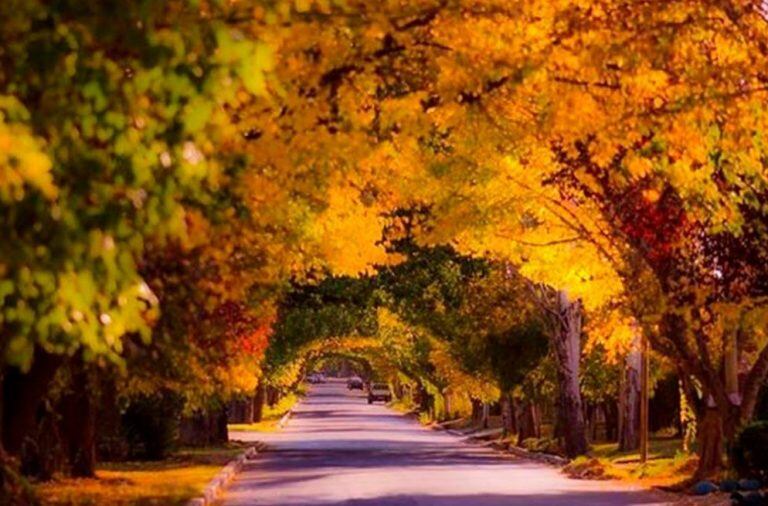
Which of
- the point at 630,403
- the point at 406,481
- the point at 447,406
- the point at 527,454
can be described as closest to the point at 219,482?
the point at 406,481

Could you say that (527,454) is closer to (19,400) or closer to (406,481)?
(406,481)

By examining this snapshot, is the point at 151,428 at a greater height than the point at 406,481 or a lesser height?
greater

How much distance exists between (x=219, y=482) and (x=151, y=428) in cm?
955

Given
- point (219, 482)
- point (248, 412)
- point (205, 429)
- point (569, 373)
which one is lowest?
point (219, 482)

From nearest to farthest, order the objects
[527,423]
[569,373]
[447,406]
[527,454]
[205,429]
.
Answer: [569,373], [527,454], [205,429], [527,423], [447,406]

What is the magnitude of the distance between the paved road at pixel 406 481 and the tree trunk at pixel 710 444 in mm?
1459

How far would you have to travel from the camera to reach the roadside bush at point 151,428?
128 feet

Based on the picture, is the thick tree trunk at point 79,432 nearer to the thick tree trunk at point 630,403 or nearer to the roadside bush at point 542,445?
the thick tree trunk at point 630,403

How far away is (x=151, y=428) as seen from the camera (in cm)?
3928

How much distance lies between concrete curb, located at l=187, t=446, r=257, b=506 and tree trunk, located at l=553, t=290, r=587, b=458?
328 inches

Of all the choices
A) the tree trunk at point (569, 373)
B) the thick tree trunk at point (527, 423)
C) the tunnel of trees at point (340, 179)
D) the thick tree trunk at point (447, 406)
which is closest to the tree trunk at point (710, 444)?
the tunnel of trees at point (340, 179)

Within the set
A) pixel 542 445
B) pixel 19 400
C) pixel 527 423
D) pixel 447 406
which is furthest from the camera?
pixel 447 406

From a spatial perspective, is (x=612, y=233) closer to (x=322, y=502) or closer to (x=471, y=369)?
(x=322, y=502)

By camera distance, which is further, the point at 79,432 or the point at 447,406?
the point at 447,406
